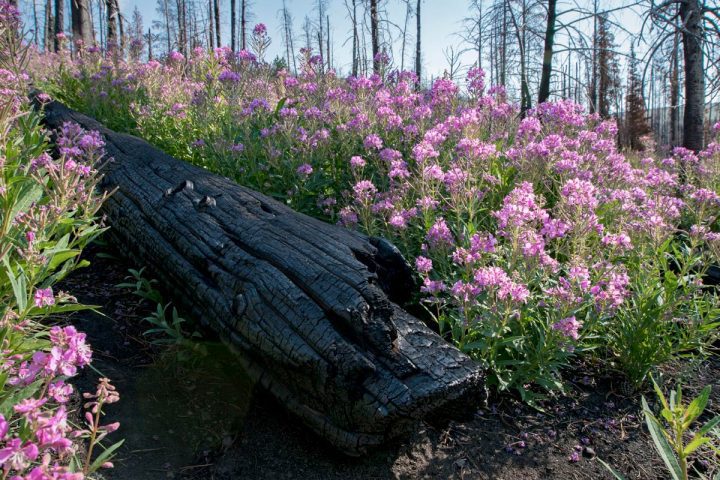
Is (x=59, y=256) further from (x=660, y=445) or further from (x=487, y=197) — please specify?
(x=487, y=197)

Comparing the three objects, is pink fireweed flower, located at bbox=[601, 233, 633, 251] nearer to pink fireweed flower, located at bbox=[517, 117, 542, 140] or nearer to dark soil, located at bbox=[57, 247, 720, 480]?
dark soil, located at bbox=[57, 247, 720, 480]

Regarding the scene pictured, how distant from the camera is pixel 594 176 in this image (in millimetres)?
4410

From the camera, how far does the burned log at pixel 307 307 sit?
2064 millimetres

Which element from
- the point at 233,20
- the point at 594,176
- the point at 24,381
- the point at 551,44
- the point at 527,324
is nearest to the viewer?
the point at 24,381

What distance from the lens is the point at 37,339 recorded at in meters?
A: 2.11

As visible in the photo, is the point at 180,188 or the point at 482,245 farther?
the point at 180,188

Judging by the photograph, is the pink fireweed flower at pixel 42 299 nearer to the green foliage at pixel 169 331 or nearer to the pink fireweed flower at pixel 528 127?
the green foliage at pixel 169 331

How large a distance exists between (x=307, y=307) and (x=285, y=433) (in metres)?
0.66

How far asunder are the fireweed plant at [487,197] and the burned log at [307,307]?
18.7 inches

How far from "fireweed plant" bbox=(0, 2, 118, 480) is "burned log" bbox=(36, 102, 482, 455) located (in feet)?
1.35


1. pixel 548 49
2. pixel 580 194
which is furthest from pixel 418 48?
pixel 580 194

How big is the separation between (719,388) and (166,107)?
6573 mm

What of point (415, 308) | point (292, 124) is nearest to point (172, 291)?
point (415, 308)

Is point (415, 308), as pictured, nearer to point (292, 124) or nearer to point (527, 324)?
point (527, 324)
